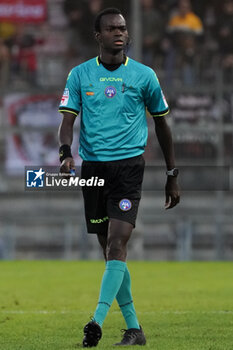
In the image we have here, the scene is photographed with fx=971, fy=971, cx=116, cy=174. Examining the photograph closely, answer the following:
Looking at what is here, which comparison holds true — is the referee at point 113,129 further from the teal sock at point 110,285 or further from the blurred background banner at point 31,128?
the blurred background banner at point 31,128

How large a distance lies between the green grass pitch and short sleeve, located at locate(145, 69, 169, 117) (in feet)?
4.97

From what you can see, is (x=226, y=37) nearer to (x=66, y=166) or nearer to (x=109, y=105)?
(x=109, y=105)

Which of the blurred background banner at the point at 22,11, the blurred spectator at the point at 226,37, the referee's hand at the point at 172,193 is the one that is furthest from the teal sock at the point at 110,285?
the blurred background banner at the point at 22,11

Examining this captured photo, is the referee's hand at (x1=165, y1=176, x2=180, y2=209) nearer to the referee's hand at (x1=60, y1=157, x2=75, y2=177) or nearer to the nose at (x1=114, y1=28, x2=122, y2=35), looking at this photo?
the referee's hand at (x1=60, y1=157, x2=75, y2=177)

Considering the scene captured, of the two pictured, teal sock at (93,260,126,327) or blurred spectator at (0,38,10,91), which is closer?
teal sock at (93,260,126,327)

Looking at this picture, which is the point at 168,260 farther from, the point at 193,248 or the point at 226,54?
the point at 226,54

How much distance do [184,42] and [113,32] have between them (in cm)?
1508

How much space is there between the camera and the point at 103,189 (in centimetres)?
626

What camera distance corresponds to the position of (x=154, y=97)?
635 cm

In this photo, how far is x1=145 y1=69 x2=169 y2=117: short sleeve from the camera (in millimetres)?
6312

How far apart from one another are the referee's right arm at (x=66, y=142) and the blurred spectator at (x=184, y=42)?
14.3 m

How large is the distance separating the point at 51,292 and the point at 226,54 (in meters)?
10.6

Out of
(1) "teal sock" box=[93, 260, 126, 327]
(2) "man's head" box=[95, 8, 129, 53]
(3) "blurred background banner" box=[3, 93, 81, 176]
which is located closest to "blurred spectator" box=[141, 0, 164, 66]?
(3) "blurred background banner" box=[3, 93, 81, 176]

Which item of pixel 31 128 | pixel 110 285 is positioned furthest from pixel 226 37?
pixel 110 285
